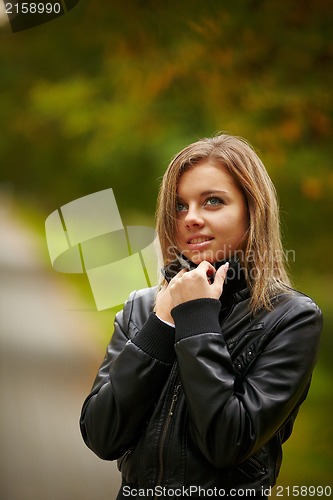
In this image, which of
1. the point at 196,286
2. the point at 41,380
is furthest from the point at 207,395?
the point at 41,380

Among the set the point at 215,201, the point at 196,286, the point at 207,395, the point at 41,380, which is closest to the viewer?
the point at 207,395

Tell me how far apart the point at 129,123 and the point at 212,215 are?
111 cm

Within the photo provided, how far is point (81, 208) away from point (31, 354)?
1.75 ft

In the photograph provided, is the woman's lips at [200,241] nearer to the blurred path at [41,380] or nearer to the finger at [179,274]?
the finger at [179,274]

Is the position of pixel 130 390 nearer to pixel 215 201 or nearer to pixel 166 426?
pixel 166 426

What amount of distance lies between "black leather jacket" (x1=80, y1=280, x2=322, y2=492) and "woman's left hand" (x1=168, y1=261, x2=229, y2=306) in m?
0.02

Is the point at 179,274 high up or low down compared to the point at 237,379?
up

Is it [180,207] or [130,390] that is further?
[180,207]

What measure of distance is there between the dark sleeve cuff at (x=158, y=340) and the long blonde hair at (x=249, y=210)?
19 centimetres

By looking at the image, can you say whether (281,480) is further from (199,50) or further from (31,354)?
(199,50)

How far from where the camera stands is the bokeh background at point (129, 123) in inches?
88.4

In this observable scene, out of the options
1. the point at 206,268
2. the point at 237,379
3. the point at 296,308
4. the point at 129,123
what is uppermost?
the point at 129,123

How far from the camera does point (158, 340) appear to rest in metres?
1.22

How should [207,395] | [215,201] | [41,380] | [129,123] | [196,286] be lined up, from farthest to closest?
[129,123] → [41,380] → [215,201] → [196,286] → [207,395]
